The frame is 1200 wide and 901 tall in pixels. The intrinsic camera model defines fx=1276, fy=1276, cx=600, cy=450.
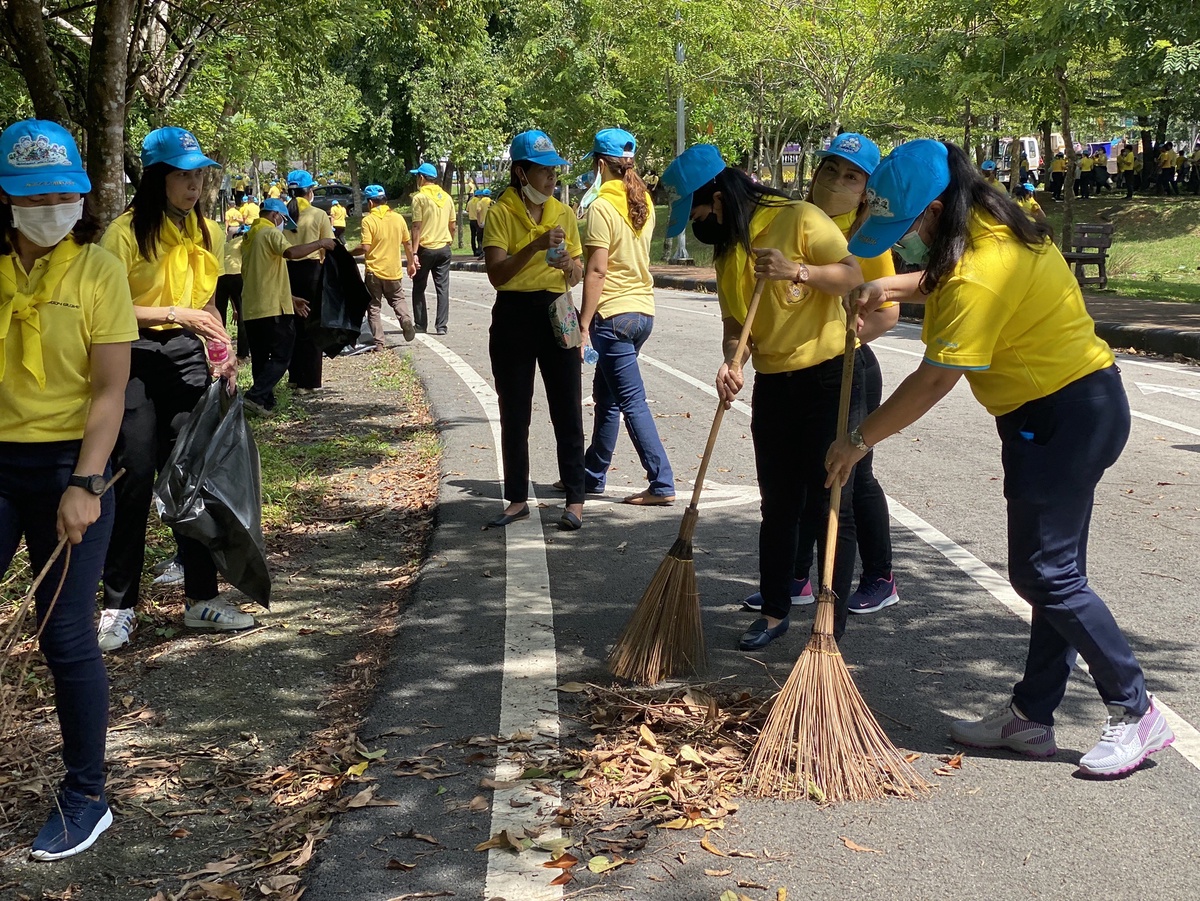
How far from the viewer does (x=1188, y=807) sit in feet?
11.5

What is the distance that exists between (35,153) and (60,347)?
53cm

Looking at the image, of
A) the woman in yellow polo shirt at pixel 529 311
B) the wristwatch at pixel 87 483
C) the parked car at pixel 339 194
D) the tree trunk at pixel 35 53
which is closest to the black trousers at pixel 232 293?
the tree trunk at pixel 35 53

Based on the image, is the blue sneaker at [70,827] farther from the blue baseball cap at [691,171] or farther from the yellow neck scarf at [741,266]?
the blue baseball cap at [691,171]

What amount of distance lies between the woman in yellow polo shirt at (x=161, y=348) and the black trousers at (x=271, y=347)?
18.5 ft

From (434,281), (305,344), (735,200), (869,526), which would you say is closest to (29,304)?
(735,200)

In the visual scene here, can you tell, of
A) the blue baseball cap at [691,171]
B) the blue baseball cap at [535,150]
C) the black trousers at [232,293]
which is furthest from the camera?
the black trousers at [232,293]

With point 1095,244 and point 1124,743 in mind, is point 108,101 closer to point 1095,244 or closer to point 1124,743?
point 1124,743

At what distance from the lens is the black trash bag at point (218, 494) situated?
15.6 ft

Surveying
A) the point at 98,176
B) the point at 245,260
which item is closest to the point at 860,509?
the point at 98,176

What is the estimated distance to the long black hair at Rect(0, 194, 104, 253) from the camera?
3570 millimetres

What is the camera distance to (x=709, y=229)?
4863 millimetres

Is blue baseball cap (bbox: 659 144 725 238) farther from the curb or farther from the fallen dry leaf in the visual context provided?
the curb

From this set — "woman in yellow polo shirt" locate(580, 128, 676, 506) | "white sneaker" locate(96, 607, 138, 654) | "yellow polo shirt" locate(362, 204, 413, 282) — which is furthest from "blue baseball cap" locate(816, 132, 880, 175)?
"yellow polo shirt" locate(362, 204, 413, 282)

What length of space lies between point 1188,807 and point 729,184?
2598 mm
